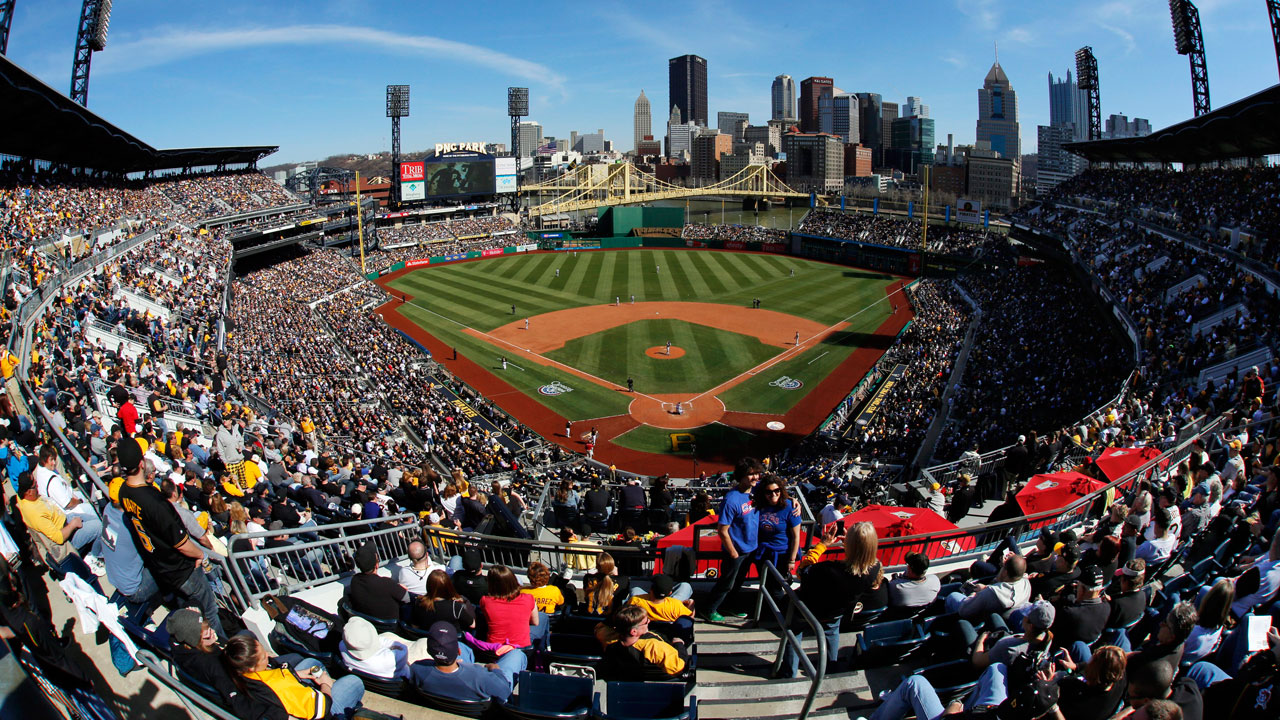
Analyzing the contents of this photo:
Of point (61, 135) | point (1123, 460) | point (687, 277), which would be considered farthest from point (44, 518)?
point (687, 277)

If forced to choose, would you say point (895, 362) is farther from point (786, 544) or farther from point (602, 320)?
point (786, 544)

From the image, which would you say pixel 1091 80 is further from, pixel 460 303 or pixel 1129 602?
pixel 1129 602

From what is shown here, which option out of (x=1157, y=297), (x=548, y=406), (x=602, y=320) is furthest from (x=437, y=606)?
(x=602, y=320)

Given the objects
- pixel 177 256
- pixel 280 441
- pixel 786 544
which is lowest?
pixel 280 441

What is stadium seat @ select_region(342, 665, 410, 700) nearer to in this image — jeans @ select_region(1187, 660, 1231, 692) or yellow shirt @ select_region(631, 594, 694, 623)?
yellow shirt @ select_region(631, 594, 694, 623)

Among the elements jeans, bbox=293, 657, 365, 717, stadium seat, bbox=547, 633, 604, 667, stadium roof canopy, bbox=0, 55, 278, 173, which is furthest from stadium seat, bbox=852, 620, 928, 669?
stadium roof canopy, bbox=0, 55, 278, 173

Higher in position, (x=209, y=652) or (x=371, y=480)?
(x=209, y=652)

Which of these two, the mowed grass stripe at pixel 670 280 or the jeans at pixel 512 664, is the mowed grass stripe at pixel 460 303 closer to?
the mowed grass stripe at pixel 670 280
